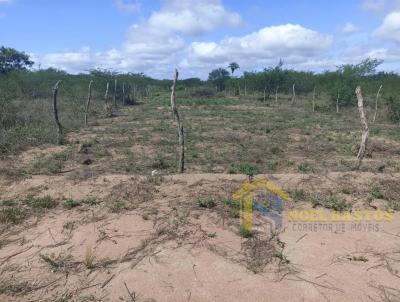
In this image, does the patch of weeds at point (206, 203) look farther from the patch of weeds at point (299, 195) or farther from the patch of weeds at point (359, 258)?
the patch of weeds at point (359, 258)

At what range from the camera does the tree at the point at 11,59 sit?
3762 centimetres

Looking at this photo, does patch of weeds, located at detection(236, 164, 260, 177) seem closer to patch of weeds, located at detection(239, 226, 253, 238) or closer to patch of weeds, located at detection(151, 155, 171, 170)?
patch of weeds, located at detection(151, 155, 171, 170)

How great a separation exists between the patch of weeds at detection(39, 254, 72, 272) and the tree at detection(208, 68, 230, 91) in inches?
1843

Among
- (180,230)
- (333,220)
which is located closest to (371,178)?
(333,220)

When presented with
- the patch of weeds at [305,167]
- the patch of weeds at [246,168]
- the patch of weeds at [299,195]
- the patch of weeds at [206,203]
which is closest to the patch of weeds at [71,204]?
the patch of weeds at [206,203]

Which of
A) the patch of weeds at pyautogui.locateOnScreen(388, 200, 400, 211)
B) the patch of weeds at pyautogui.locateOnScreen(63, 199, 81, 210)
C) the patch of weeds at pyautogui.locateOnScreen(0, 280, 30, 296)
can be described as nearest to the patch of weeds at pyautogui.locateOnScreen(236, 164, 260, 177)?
the patch of weeds at pyautogui.locateOnScreen(388, 200, 400, 211)

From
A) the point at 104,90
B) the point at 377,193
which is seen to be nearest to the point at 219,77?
the point at 104,90

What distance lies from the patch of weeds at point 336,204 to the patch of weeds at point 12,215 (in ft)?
16.9

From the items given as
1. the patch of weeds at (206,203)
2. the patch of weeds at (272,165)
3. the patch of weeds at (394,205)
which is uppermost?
the patch of weeds at (206,203)

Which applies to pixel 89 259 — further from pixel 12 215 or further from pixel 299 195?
pixel 299 195

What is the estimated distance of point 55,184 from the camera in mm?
7215

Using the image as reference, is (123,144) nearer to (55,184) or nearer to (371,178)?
(55,184)

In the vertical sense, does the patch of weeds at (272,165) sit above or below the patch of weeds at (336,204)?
above

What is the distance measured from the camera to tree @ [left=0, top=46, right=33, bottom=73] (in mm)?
37625
